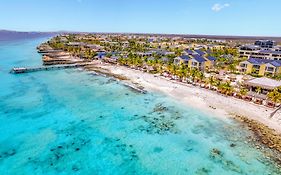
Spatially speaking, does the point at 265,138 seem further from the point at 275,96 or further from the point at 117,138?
the point at 117,138

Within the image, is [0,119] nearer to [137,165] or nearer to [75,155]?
[75,155]

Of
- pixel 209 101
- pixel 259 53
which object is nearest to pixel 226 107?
pixel 209 101

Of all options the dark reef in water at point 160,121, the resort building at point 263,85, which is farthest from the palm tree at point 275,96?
the dark reef in water at point 160,121

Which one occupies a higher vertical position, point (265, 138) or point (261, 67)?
point (261, 67)

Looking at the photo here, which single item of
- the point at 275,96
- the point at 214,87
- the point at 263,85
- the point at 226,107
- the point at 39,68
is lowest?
the point at 226,107

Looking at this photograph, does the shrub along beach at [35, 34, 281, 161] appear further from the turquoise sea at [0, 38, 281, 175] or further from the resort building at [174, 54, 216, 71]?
the turquoise sea at [0, 38, 281, 175]
